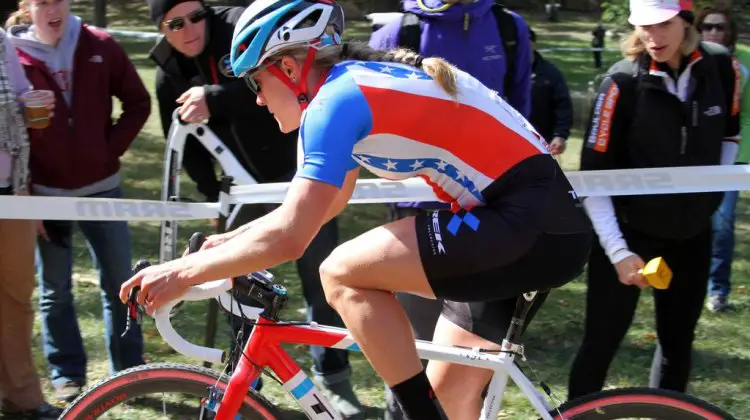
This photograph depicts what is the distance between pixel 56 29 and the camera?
4648 mm

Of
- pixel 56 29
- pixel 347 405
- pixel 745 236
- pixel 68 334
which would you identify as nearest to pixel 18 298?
pixel 68 334

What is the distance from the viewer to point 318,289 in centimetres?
487

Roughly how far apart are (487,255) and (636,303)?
5.18ft

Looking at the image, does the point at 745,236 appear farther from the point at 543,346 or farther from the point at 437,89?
the point at 437,89

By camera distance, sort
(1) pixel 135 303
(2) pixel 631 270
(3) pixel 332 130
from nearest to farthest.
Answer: (3) pixel 332 130, (1) pixel 135 303, (2) pixel 631 270

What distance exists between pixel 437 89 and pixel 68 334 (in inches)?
114

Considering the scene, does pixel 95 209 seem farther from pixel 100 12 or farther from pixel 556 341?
pixel 100 12

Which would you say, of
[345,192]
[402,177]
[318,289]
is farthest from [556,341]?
[402,177]

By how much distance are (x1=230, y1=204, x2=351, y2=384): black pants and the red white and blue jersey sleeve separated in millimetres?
2132

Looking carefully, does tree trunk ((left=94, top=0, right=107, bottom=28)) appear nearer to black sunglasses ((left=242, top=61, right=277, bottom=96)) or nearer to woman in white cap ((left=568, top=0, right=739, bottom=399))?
woman in white cap ((left=568, top=0, right=739, bottom=399))

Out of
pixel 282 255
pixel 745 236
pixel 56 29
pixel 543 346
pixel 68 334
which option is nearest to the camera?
pixel 282 255

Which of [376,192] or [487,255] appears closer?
[487,255]

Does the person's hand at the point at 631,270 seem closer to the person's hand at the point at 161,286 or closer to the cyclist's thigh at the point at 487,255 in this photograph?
the cyclist's thigh at the point at 487,255

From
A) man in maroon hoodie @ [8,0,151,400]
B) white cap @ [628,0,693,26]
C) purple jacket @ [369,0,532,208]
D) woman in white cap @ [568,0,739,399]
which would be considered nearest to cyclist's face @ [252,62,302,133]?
purple jacket @ [369,0,532,208]
